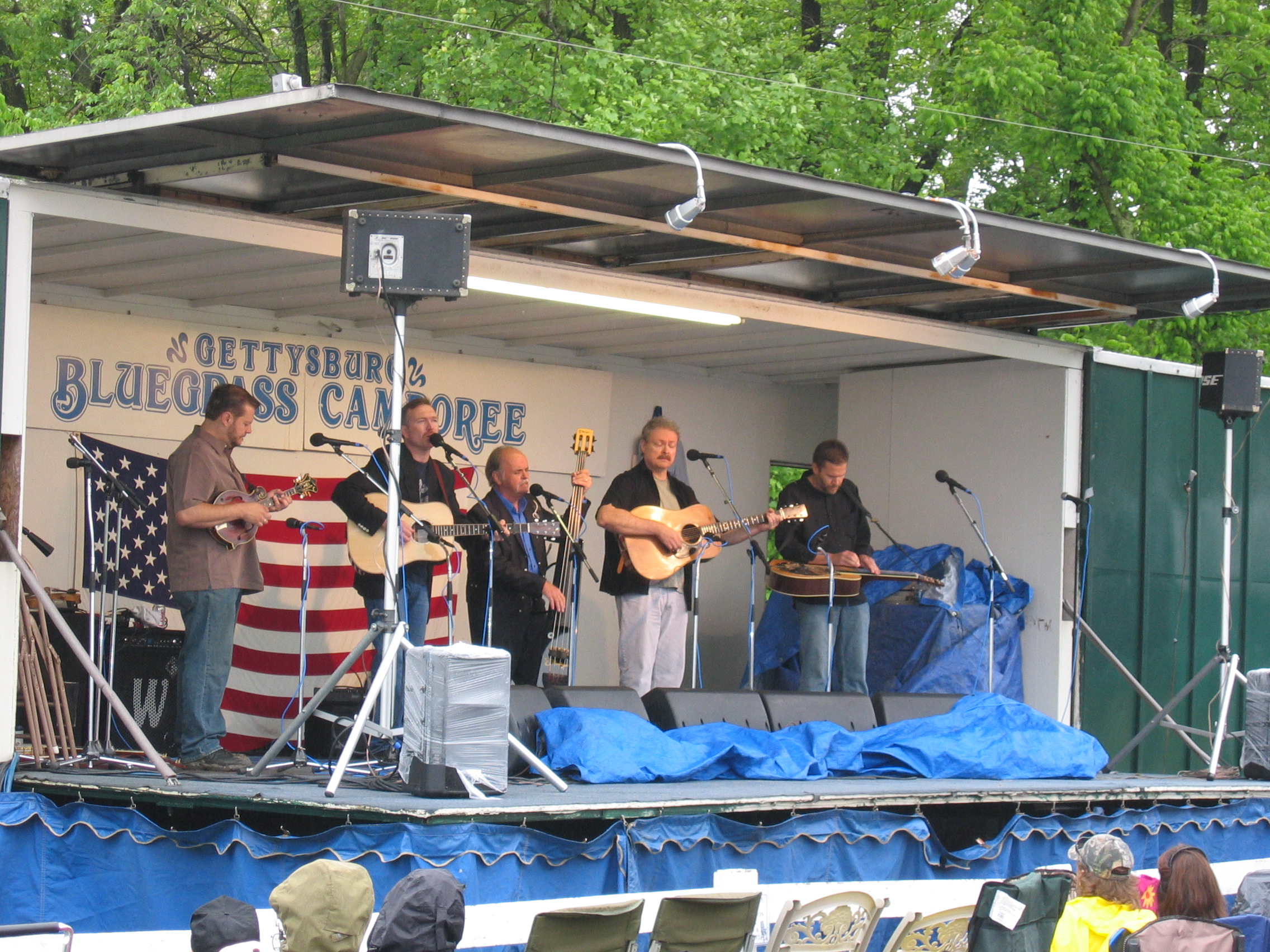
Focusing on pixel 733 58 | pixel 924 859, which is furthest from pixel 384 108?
pixel 733 58

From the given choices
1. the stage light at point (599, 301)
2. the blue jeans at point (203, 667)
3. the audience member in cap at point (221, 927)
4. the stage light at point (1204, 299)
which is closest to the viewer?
the audience member in cap at point (221, 927)

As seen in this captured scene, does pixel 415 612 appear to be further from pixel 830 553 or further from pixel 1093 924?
pixel 1093 924

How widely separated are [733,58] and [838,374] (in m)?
7.13

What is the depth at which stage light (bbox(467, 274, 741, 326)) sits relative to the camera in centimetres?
737

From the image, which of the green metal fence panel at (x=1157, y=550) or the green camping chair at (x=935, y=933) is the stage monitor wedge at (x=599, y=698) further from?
the green metal fence panel at (x=1157, y=550)

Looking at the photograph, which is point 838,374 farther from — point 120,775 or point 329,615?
point 120,775

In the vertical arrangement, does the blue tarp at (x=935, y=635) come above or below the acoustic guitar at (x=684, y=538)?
below

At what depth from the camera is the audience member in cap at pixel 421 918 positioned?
340 cm

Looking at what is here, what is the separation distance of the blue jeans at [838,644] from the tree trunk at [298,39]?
11568 mm

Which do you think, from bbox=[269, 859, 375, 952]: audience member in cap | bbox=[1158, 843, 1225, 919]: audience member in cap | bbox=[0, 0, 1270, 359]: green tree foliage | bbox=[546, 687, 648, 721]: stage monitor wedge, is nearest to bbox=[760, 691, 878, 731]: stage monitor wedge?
bbox=[546, 687, 648, 721]: stage monitor wedge

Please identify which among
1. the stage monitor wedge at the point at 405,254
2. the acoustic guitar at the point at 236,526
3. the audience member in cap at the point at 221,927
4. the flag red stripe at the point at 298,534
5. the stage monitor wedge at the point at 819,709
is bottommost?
the stage monitor wedge at the point at 819,709

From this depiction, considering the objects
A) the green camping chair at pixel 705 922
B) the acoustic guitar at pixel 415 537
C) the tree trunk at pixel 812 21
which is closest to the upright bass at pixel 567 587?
the acoustic guitar at pixel 415 537

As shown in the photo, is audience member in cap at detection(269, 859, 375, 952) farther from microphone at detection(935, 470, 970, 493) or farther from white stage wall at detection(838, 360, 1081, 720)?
white stage wall at detection(838, 360, 1081, 720)

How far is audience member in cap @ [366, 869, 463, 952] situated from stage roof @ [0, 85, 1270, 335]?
2.99m
